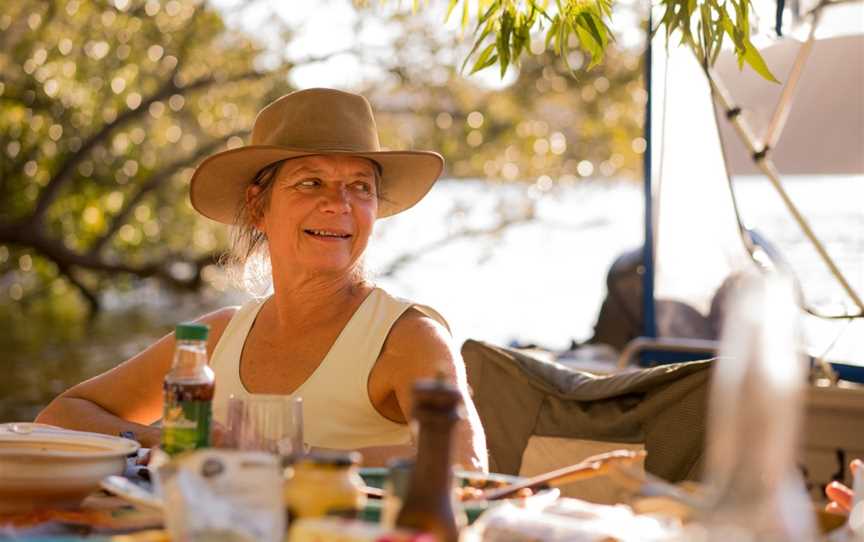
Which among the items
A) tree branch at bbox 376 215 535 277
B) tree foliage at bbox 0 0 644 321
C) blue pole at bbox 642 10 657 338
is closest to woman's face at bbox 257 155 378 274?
blue pole at bbox 642 10 657 338

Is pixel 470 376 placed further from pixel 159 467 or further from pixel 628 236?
pixel 628 236

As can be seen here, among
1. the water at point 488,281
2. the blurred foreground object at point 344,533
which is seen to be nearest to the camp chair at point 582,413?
the water at point 488,281

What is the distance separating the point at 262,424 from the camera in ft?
5.94

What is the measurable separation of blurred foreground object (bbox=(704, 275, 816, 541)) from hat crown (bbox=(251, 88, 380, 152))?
5.02ft

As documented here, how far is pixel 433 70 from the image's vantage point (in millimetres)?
10945

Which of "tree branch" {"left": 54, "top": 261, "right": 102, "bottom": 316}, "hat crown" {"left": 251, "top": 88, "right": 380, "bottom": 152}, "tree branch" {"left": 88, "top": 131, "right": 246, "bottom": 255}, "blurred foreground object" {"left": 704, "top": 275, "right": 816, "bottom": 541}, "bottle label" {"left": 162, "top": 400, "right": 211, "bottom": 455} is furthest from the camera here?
"tree branch" {"left": 88, "top": 131, "right": 246, "bottom": 255}

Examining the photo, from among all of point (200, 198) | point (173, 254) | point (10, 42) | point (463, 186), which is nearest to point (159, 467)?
point (200, 198)

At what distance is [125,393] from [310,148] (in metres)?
0.64

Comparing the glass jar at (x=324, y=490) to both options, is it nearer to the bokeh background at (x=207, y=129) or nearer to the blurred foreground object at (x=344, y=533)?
the blurred foreground object at (x=344, y=533)

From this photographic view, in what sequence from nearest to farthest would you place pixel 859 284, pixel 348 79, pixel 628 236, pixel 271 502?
pixel 271 502
pixel 859 284
pixel 348 79
pixel 628 236

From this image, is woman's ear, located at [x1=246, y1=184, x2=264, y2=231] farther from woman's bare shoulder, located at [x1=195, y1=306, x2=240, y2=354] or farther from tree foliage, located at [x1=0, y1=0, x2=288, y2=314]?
tree foliage, located at [x1=0, y1=0, x2=288, y2=314]

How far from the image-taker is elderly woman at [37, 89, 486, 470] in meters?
2.49

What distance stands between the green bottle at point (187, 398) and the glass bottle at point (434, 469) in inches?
18.7

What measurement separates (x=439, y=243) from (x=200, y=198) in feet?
30.9
